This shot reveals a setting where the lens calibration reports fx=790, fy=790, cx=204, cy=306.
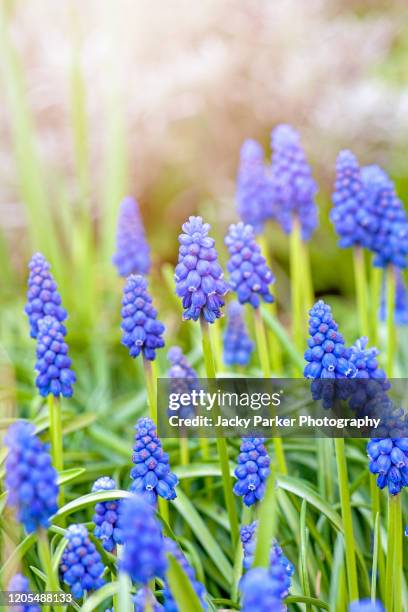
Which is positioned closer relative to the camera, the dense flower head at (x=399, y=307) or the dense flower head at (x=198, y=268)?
the dense flower head at (x=198, y=268)

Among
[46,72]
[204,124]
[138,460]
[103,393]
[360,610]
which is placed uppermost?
[46,72]

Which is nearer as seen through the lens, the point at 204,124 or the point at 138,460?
the point at 138,460

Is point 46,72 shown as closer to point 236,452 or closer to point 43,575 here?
point 236,452

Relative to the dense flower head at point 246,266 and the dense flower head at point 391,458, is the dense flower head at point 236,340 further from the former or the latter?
the dense flower head at point 391,458

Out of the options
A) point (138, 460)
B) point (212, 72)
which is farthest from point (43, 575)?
point (212, 72)

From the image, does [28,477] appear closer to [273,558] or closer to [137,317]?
[273,558]

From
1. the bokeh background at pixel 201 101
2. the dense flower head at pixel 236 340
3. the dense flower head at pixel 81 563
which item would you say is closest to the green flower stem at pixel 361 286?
the dense flower head at pixel 236 340

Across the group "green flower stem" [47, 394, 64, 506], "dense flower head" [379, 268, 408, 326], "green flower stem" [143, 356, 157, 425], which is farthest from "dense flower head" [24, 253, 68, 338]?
"dense flower head" [379, 268, 408, 326]
